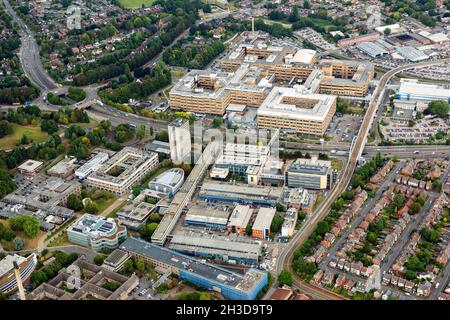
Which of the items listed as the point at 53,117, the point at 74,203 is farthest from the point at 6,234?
the point at 53,117

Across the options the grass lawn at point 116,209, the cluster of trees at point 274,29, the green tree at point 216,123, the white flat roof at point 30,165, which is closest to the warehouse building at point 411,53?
the cluster of trees at point 274,29

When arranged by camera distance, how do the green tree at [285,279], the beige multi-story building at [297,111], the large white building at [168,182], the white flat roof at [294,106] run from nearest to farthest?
1. the green tree at [285,279]
2. the large white building at [168,182]
3. the beige multi-story building at [297,111]
4. the white flat roof at [294,106]

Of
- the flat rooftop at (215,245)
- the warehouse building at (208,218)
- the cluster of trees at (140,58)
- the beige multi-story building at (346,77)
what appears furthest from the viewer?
the cluster of trees at (140,58)

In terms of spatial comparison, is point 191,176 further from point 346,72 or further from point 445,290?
point 346,72

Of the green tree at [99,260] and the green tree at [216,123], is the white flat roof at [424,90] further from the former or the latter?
the green tree at [99,260]

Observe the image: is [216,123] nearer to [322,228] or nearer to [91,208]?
[91,208]

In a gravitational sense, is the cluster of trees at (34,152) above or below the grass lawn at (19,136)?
above

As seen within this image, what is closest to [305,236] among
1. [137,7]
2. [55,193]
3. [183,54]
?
[55,193]

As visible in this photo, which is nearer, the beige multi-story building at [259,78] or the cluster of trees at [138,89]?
the beige multi-story building at [259,78]
